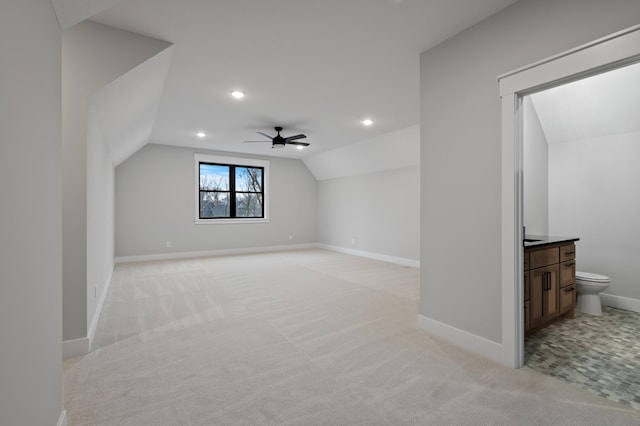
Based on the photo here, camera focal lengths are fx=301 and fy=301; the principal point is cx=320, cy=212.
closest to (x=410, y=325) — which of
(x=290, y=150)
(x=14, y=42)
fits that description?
(x=14, y=42)

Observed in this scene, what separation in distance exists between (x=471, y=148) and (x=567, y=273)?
184 cm

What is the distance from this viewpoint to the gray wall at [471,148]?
203cm

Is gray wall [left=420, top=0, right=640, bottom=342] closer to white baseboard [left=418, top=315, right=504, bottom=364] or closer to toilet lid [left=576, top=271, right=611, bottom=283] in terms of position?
white baseboard [left=418, top=315, right=504, bottom=364]

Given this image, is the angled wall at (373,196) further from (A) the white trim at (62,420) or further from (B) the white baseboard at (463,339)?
(A) the white trim at (62,420)

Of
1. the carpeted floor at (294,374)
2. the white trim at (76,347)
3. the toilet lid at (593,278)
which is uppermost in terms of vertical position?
the toilet lid at (593,278)

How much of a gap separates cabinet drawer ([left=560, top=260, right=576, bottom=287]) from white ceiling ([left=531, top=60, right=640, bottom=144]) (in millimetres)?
1724

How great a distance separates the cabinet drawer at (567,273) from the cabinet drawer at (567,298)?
5cm

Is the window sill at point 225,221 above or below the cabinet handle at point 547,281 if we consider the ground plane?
above

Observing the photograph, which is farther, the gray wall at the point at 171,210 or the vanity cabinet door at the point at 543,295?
the gray wall at the point at 171,210

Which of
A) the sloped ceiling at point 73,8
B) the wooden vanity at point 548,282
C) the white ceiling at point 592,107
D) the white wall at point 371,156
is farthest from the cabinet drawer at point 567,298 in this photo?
the sloped ceiling at point 73,8

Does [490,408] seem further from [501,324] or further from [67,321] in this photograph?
[67,321]

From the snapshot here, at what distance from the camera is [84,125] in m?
2.43

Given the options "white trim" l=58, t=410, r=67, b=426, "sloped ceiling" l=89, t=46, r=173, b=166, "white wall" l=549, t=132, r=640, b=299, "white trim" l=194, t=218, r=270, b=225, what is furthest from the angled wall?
"white trim" l=58, t=410, r=67, b=426

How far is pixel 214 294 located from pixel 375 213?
4300 millimetres
